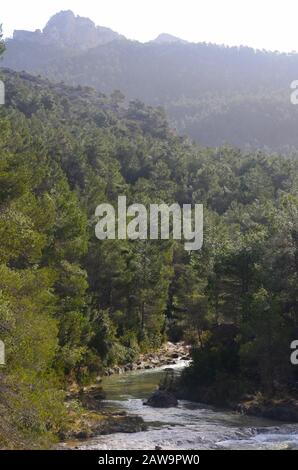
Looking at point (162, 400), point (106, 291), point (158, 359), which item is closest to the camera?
point (162, 400)

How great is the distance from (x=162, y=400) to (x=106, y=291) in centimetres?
1916

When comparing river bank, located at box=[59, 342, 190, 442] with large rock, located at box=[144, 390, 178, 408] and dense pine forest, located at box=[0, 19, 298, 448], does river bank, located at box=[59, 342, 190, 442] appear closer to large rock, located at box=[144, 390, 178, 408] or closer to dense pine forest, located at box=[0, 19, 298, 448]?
dense pine forest, located at box=[0, 19, 298, 448]

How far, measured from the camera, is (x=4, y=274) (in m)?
20.2

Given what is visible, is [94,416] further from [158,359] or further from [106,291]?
[106,291]

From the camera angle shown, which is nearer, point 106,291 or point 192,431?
point 192,431

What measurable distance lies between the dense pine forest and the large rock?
2.49m

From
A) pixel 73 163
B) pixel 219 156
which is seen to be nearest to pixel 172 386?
pixel 73 163

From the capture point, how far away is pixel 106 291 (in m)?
52.2

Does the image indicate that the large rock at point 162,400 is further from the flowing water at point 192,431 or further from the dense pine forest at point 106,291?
the dense pine forest at point 106,291

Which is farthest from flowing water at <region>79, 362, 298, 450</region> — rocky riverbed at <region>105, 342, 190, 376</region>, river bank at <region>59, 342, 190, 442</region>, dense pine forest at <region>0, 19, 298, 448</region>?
rocky riverbed at <region>105, 342, 190, 376</region>

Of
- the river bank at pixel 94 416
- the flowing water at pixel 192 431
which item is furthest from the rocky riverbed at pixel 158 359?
the flowing water at pixel 192 431

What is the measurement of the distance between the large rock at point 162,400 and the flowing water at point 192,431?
0.50 metres

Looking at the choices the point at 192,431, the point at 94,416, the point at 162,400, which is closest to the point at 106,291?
the point at 162,400
